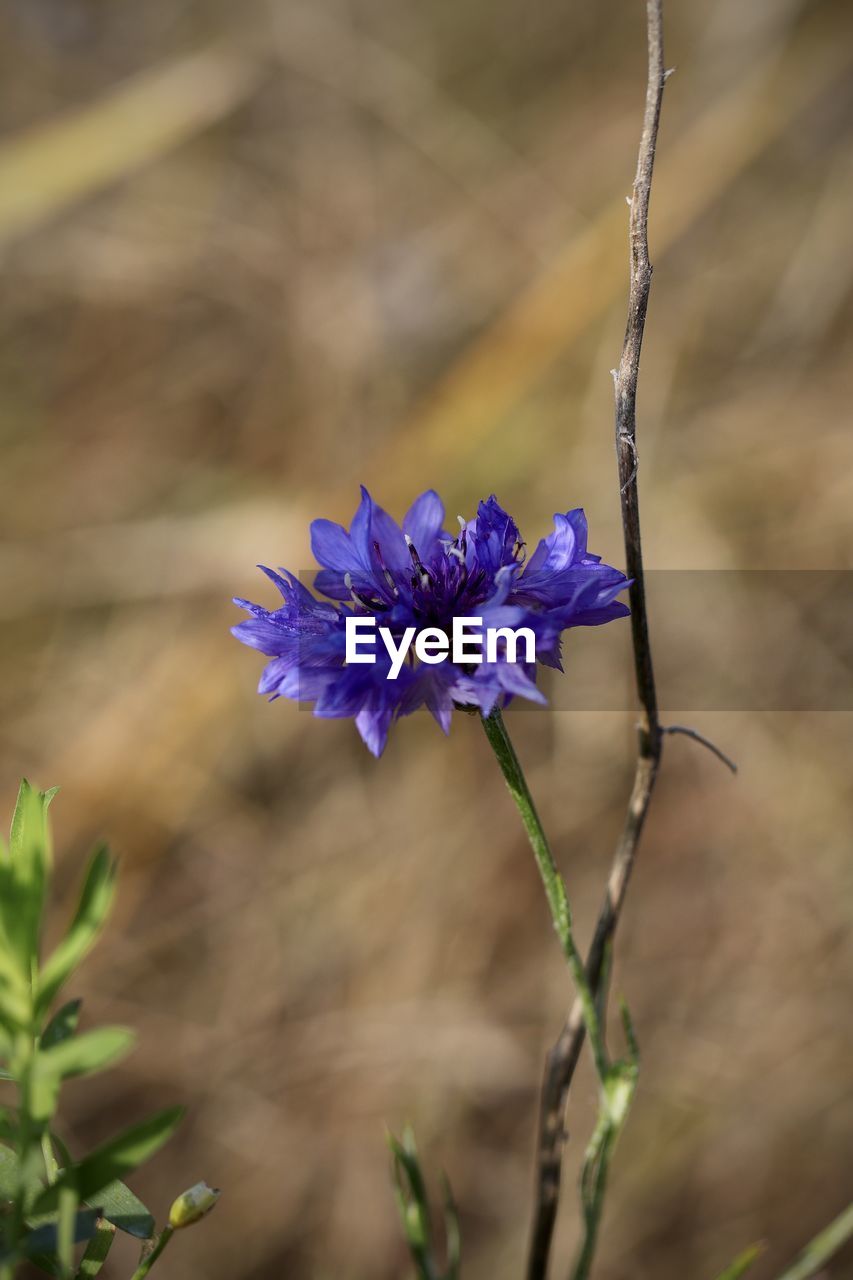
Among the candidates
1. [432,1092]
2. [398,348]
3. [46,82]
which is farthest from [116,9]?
[432,1092]

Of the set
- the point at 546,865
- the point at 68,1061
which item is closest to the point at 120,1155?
the point at 68,1061

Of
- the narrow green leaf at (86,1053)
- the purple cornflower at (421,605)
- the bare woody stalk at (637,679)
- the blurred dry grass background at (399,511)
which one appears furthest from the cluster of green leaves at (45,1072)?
the blurred dry grass background at (399,511)

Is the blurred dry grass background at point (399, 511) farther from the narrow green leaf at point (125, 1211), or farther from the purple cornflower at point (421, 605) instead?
the purple cornflower at point (421, 605)

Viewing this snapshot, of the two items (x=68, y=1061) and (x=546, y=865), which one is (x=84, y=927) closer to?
(x=68, y=1061)

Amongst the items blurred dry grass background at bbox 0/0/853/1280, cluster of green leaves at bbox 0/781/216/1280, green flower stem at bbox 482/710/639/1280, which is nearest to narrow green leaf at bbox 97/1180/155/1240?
cluster of green leaves at bbox 0/781/216/1280

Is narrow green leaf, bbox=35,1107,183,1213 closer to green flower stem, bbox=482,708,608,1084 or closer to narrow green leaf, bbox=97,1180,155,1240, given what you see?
narrow green leaf, bbox=97,1180,155,1240
